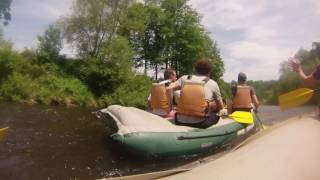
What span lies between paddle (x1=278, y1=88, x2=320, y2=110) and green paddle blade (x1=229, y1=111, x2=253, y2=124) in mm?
3403

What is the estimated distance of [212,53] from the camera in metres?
43.5

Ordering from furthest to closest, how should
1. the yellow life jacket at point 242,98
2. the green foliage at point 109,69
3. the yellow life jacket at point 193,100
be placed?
the green foliage at point 109,69 < the yellow life jacket at point 242,98 < the yellow life jacket at point 193,100

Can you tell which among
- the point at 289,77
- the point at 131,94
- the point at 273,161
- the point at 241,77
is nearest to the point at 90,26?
the point at 131,94

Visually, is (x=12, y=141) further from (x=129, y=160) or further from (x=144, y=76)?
(x=144, y=76)

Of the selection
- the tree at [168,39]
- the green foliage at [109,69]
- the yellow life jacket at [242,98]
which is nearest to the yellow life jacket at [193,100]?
the yellow life jacket at [242,98]

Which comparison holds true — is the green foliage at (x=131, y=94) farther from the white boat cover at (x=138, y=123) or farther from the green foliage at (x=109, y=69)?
the white boat cover at (x=138, y=123)

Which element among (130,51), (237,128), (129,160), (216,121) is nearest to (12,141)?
(129,160)

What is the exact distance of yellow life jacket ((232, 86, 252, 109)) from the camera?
9.16 metres

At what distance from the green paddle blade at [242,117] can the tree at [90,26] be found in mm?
22671

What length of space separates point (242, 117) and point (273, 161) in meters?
6.84

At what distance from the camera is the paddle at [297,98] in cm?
407

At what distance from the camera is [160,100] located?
304 inches

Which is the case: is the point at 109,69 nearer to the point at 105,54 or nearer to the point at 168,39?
the point at 105,54

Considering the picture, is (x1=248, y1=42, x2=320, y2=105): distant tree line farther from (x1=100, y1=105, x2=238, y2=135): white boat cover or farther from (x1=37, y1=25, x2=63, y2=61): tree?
(x1=37, y1=25, x2=63, y2=61): tree
